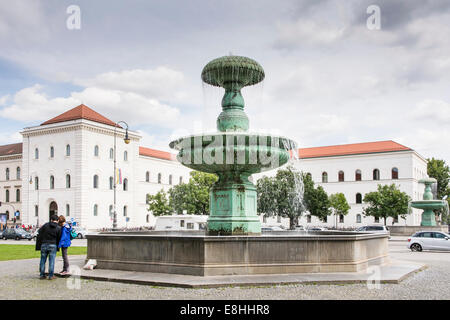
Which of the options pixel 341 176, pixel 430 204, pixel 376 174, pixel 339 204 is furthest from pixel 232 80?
pixel 341 176

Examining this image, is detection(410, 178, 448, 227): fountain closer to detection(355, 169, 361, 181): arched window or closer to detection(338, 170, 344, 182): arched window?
detection(355, 169, 361, 181): arched window

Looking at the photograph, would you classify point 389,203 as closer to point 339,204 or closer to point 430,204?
point 339,204

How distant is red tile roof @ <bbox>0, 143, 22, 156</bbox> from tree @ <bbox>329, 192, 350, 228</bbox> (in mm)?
47318

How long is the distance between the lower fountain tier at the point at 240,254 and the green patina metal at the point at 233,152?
6.22 feet

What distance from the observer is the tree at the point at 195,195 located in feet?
173

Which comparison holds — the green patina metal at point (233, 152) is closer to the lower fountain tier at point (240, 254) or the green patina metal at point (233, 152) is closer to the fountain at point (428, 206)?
the lower fountain tier at point (240, 254)

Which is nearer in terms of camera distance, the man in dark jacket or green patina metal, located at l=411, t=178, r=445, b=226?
the man in dark jacket

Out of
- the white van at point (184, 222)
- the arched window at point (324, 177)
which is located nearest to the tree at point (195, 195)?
the white van at point (184, 222)

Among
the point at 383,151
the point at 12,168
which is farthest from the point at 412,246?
the point at 12,168

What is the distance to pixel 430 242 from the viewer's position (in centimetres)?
2381

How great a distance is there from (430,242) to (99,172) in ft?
144

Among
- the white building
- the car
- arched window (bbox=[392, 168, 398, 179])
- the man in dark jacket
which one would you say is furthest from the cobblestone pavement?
arched window (bbox=[392, 168, 398, 179])

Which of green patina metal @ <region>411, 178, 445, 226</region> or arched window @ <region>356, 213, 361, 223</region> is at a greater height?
green patina metal @ <region>411, 178, 445, 226</region>

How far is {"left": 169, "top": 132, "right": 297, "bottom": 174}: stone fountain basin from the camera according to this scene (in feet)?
38.4
